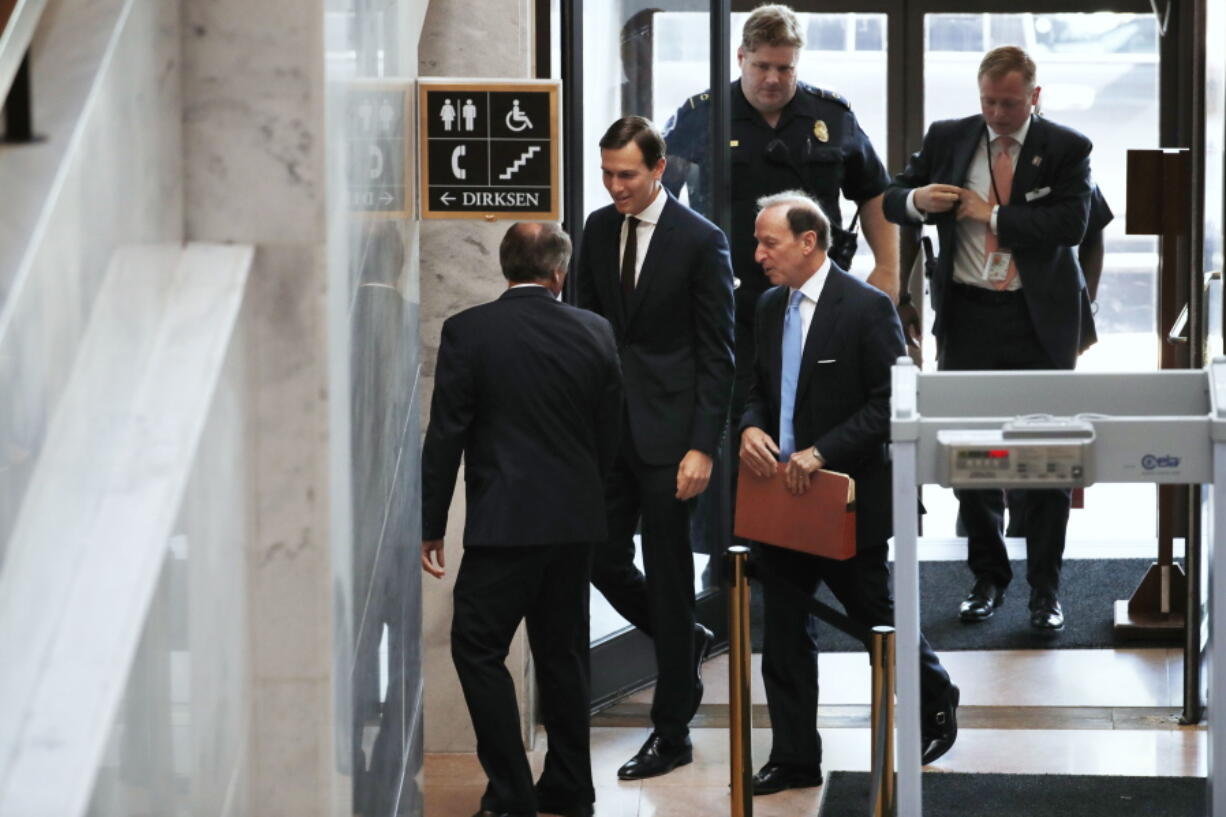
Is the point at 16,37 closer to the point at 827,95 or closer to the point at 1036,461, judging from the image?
the point at 1036,461

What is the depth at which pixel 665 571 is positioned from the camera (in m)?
5.17

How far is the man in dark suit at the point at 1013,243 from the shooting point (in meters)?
6.20

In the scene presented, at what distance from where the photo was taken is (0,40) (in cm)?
244

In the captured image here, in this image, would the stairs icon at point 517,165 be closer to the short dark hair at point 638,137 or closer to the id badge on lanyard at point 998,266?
the short dark hair at point 638,137

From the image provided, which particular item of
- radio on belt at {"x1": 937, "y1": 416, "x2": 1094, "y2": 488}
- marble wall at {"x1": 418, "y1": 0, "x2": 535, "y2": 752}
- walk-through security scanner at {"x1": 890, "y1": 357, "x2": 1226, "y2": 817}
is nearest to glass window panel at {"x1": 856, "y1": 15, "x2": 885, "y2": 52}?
marble wall at {"x1": 418, "y1": 0, "x2": 535, "y2": 752}

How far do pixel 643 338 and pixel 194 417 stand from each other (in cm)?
263

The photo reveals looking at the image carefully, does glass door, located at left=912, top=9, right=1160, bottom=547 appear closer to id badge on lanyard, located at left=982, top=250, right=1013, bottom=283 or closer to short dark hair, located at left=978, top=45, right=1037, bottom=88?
id badge on lanyard, located at left=982, top=250, right=1013, bottom=283

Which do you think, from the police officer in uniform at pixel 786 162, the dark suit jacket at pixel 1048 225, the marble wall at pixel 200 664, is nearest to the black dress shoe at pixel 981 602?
the dark suit jacket at pixel 1048 225

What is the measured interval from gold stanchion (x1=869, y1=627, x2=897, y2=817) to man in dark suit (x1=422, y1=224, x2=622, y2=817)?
878 mm

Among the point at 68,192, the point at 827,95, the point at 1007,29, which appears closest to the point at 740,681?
the point at 68,192

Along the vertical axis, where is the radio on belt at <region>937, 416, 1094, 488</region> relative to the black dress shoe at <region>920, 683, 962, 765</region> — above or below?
above

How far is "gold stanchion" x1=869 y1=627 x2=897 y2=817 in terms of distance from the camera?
381 centimetres

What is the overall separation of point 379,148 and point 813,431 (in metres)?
1.53

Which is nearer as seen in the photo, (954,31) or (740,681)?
(740,681)
